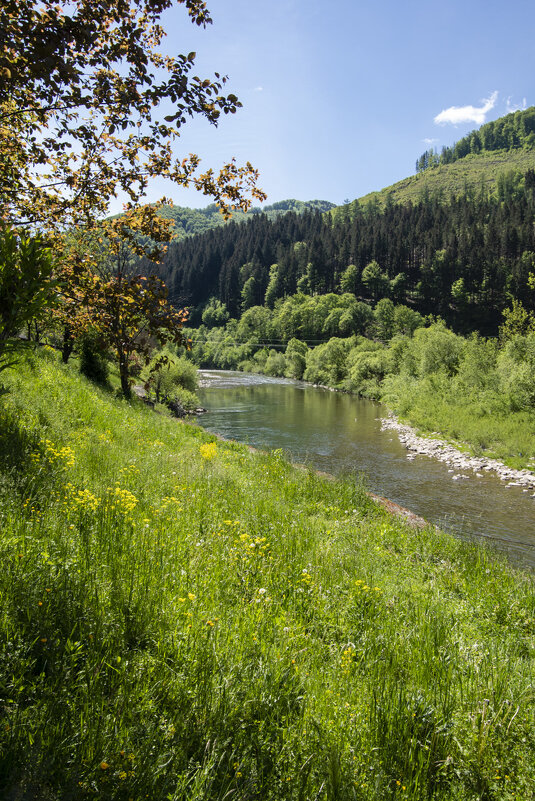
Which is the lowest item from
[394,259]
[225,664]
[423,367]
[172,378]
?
[225,664]

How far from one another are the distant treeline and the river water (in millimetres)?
68055

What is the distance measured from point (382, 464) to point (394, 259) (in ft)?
400

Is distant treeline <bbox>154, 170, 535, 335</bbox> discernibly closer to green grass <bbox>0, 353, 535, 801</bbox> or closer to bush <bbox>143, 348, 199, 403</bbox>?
bush <bbox>143, 348, 199, 403</bbox>

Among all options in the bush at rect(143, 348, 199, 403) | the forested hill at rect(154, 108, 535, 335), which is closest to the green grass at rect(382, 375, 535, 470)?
the bush at rect(143, 348, 199, 403)

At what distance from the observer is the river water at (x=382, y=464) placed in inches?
554

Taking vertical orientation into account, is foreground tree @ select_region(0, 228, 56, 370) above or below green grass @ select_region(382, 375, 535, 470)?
above

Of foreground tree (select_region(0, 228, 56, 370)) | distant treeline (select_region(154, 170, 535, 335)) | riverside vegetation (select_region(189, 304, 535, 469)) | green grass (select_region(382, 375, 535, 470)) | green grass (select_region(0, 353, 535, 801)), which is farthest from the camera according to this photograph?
distant treeline (select_region(154, 170, 535, 335))

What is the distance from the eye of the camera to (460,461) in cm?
2267

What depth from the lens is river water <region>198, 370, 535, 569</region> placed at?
14.1 metres

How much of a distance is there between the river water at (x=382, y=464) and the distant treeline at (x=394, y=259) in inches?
2679

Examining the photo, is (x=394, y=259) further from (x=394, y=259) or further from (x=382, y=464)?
(x=382, y=464)

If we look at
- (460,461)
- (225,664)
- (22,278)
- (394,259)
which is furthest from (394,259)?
(225,664)

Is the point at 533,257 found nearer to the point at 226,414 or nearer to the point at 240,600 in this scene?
the point at 226,414

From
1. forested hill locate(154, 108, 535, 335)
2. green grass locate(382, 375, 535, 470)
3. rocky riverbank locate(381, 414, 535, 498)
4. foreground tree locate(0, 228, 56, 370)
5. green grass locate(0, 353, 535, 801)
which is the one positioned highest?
forested hill locate(154, 108, 535, 335)
